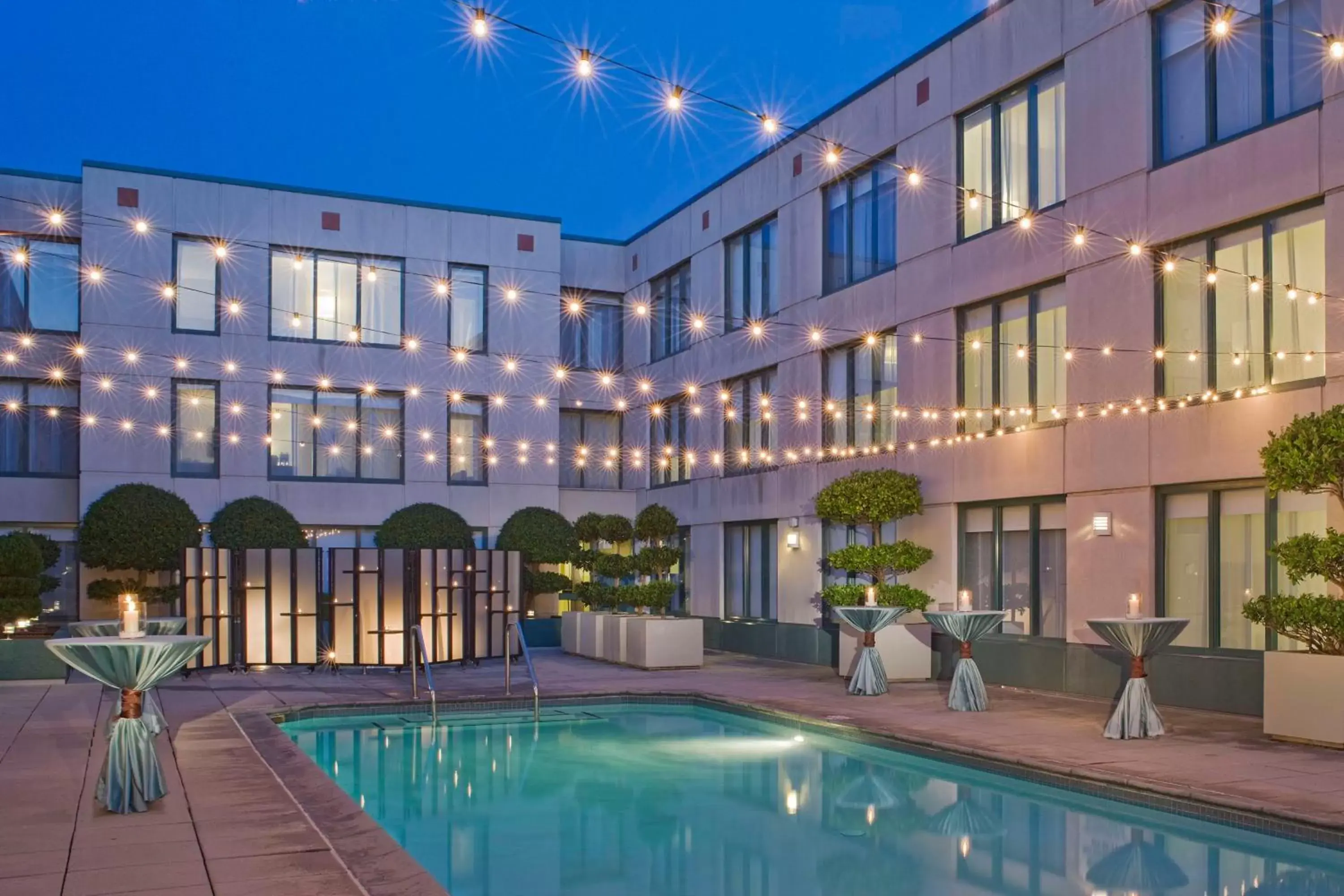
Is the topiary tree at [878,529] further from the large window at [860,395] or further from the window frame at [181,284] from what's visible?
the window frame at [181,284]

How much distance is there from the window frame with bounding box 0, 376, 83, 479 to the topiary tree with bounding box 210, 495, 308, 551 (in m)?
2.44

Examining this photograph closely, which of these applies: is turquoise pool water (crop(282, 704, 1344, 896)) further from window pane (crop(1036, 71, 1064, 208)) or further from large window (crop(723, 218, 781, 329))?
large window (crop(723, 218, 781, 329))

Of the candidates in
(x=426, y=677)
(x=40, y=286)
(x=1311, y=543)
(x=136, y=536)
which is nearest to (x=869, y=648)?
(x=426, y=677)

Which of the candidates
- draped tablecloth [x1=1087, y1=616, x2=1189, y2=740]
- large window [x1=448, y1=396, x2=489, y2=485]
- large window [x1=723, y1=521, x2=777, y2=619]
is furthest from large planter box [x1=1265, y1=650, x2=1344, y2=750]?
large window [x1=448, y1=396, x2=489, y2=485]

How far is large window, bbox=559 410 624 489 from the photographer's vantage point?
24469 mm

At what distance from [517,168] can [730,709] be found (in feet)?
386

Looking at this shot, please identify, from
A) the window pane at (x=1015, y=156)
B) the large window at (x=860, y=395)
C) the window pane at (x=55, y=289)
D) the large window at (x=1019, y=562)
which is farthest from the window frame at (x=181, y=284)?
the large window at (x=1019, y=562)

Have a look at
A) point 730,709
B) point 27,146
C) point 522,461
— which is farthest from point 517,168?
point 730,709

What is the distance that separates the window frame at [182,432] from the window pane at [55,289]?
1857 mm

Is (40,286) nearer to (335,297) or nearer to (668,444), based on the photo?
(335,297)

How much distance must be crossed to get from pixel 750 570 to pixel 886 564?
5545 millimetres

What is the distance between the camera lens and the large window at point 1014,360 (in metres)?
13.4

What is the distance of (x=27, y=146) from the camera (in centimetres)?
8912

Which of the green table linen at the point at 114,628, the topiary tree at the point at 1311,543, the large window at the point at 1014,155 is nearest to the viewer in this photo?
the topiary tree at the point at 1311,543
